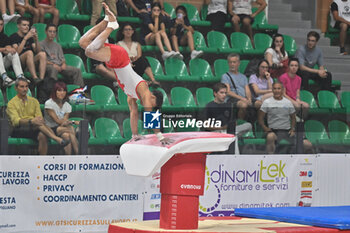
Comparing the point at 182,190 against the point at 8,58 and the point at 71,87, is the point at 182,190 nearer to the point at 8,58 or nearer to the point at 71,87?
the point at 71,87

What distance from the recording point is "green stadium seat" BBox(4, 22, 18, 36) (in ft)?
40.3

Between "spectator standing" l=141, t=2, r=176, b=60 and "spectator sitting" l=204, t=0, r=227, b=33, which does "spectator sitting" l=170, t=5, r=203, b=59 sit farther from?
"spectator sitting" l=204, t=0, r=227, b=33

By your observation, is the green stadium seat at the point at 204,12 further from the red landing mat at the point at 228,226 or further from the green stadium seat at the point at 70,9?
the red landing mat at the point at 228,226

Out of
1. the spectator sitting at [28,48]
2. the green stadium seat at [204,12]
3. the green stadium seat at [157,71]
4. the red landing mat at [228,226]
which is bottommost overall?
the red landing mat at [228,226]

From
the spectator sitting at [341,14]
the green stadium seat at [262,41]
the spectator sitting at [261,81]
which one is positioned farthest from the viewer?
the spectator sitting at [341,14]

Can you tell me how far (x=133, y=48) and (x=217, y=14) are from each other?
2.80 metres

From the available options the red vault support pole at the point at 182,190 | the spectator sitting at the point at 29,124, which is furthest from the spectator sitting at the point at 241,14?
the red vault support pole at the point at 182,190

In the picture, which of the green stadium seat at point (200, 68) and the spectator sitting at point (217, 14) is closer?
the green stadium seat at point (200, 68)

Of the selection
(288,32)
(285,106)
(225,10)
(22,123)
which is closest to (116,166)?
(22,123)

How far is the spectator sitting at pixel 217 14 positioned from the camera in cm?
1437

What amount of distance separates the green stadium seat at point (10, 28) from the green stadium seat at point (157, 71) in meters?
2.43

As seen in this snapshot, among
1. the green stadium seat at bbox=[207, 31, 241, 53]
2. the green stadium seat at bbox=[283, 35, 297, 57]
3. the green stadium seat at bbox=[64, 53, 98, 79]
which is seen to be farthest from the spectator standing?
the green stadium seat at bbox=[283, 35, 297, 57]

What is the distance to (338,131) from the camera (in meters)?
10.6

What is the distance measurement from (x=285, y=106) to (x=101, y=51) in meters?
4.89
